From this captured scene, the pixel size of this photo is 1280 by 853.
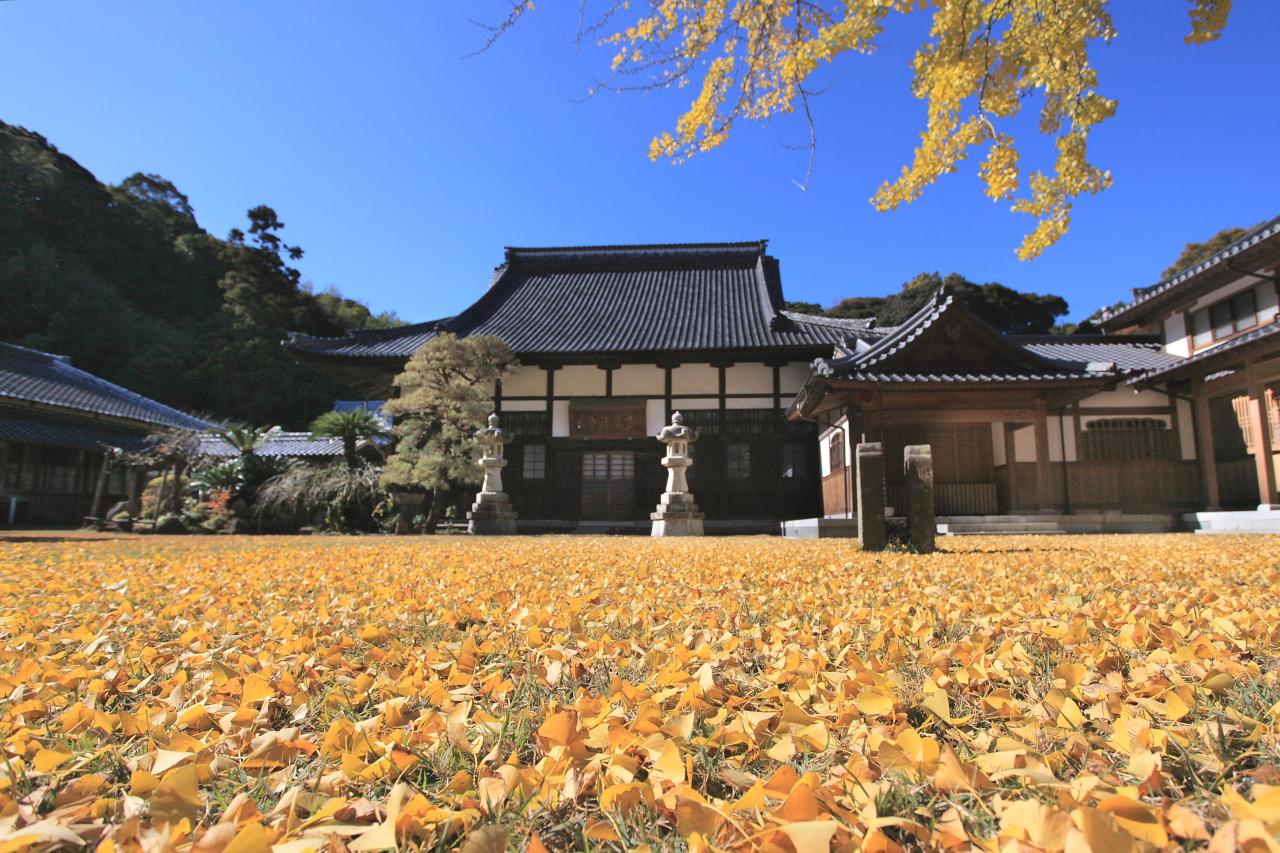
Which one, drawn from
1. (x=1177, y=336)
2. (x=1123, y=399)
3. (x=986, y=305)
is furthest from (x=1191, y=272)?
(x=986, y=305)

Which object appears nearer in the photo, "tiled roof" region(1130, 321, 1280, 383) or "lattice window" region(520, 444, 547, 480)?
"tiled roof" region(1130, 321, 1280, 383)

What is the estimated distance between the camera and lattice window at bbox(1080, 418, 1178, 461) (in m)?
11.7

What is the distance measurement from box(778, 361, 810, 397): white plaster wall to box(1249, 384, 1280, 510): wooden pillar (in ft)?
23.4

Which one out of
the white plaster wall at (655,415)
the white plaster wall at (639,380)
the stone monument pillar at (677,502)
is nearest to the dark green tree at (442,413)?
the white plaster wall at (639,380)

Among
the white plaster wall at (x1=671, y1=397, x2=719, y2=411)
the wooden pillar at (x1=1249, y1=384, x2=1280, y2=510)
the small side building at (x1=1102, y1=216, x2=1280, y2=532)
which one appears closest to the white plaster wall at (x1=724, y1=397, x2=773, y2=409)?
the white plaster wall at (x1=671, y1=397, x2=719, y2=411)

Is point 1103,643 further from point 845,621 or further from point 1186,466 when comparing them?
point 1186,466

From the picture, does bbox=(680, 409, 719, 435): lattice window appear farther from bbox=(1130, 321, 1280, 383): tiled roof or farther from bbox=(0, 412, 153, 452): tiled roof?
bbox=(0, 412, 153, 452): tiled roof

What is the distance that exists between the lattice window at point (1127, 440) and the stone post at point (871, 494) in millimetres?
8555

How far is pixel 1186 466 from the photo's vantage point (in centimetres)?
1141

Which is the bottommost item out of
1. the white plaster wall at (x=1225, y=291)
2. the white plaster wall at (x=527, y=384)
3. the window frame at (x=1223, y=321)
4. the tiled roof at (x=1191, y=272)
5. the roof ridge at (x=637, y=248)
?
the white plaster wall at (x=527, y=384)

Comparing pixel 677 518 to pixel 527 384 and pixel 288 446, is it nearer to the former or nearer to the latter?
pixel 527 384

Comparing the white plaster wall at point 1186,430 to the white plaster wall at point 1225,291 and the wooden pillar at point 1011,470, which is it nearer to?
the white plaster wall at point 1225,291

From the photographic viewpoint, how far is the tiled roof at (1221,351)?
29.7 ft

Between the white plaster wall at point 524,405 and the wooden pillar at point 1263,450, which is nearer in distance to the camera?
the wooden pillar at point 1263,450
